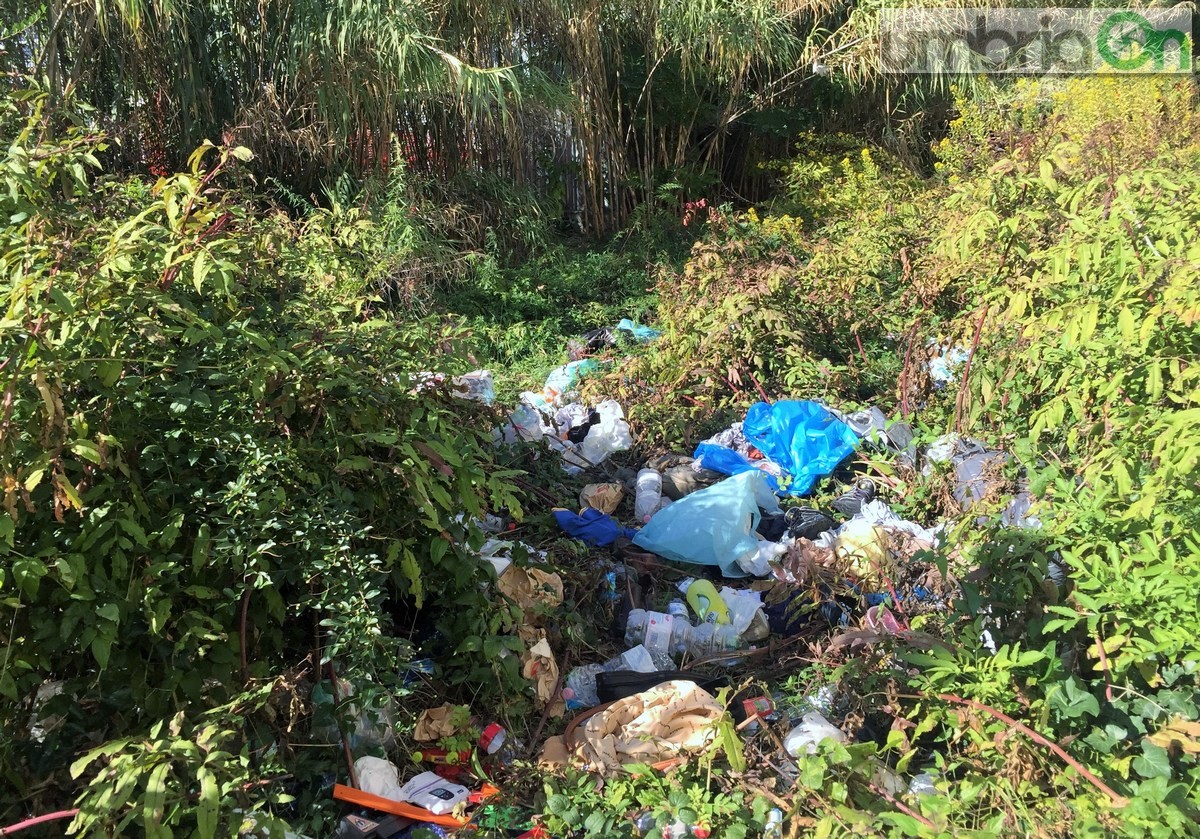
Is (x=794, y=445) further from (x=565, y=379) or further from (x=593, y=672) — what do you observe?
(x=593, y=672)

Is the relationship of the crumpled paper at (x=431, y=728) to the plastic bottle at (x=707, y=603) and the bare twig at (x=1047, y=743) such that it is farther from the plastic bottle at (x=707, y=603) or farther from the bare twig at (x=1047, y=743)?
the bare twig at (x=1047, y=743)

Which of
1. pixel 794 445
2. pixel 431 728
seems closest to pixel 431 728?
pixel 431 728

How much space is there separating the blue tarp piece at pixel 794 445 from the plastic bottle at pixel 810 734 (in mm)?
1490

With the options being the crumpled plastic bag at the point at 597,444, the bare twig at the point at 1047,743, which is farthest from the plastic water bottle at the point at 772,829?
the crumpled plastic bag at the point at 597,444

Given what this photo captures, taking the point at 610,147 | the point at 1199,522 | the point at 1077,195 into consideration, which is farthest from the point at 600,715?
the point at 610,147

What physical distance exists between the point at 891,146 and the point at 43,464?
27.4 feet

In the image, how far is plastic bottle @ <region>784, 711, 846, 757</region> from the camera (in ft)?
6.70

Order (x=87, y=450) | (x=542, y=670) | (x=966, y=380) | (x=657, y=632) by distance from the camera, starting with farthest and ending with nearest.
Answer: (x=966, y=380), (x=657, y=632), (x=542, y=670), (x=87, y=450)

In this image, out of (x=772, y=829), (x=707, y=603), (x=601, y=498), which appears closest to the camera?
(x=772, y=829)

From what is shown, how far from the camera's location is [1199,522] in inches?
67.4

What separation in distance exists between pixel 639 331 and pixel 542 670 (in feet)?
9.90

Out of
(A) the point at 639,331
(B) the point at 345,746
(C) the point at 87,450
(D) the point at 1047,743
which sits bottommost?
(A) the point at 639,331

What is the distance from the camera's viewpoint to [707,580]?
2.82 m

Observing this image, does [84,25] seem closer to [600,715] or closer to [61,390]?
[61,390]
